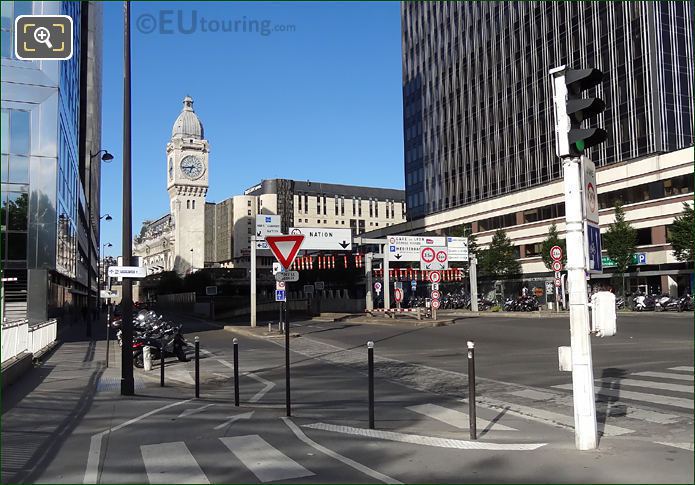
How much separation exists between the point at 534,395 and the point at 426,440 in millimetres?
4123

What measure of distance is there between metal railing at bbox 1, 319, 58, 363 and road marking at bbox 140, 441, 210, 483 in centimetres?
746

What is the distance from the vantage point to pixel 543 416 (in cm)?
935

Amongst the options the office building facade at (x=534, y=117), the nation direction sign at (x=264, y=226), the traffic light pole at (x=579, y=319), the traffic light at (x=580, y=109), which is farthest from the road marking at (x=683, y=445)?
the office building facade at (x=534, y=117)

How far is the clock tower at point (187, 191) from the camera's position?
558 feet

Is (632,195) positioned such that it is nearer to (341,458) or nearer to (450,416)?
(450,416)

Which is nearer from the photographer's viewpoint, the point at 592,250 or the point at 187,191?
the point at 592,250

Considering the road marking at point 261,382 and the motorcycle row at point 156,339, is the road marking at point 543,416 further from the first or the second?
the motorcycle row at point 156,339

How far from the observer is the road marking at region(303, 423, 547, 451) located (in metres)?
7.33

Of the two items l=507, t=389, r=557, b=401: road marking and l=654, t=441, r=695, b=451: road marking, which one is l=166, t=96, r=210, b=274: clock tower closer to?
l=507, t=389, r=557, b=401: road marking

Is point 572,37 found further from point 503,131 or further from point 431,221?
point 431,221

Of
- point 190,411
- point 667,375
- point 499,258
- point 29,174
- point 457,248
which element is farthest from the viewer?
point 499,258

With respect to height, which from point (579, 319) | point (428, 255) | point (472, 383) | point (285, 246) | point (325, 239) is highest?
point (325, 239)

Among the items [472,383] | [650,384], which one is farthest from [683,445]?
[650,384]

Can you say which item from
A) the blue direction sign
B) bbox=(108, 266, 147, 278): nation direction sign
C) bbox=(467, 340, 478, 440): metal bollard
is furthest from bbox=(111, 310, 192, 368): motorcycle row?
the blue direction sign
